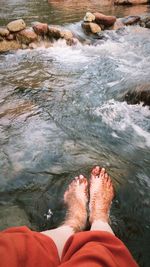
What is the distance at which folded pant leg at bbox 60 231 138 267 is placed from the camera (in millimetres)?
1561

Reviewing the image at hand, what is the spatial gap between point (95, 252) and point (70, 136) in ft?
8.30

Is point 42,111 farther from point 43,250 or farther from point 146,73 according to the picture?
point 43,250

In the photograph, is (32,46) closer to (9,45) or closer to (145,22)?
(9,45)

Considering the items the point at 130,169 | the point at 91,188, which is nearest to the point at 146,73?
the point at 130,169

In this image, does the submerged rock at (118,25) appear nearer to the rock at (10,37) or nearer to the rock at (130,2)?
the rock at (10,37)

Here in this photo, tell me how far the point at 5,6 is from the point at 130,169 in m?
13.7

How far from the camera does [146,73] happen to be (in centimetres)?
598

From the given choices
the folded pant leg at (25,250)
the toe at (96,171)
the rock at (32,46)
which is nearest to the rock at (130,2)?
the rock at (32,46)

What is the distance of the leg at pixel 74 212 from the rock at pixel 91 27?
8.28 meters

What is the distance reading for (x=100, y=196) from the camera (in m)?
2.97

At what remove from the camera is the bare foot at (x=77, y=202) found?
2.62 metres

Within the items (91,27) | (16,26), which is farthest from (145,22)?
(16,26)

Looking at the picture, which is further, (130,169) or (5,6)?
(5,6)

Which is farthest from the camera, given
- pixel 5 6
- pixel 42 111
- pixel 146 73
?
pixel 5 6
